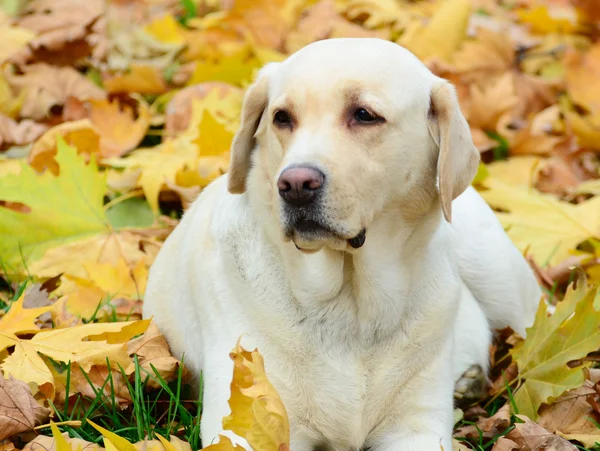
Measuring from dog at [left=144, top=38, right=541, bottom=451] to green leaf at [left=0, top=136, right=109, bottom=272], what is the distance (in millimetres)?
1010

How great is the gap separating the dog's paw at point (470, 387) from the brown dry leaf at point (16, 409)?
151 centimetres

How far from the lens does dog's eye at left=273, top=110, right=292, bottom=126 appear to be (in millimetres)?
2762

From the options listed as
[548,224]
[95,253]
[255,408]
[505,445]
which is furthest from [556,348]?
[95,253]

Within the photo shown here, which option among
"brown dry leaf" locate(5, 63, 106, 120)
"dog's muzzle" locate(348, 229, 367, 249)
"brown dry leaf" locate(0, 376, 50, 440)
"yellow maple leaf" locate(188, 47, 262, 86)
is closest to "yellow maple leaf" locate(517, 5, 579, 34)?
"yellow maple leaf" locate(188, 47, 262, 86)

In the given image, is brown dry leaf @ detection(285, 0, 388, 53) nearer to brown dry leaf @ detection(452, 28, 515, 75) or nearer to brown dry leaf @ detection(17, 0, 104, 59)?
brown dry leaf @ detection(452, 28, 515, 75)

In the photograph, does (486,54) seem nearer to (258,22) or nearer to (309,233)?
(258,22)

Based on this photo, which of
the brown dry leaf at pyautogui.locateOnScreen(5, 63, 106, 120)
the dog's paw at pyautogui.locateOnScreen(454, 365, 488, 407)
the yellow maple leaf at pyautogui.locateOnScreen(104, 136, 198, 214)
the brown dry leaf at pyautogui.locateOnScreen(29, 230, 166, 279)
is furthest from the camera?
the brown dry leaf at pyautogui.locateOnScreen(5, 63, 106, 120)

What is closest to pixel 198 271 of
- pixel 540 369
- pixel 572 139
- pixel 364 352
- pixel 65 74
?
pixel 364 352

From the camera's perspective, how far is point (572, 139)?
5949 mm

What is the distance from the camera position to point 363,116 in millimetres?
2691

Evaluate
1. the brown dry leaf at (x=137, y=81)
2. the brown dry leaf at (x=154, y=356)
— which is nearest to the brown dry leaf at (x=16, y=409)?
the brown dry leaf at (x=154, y=356)

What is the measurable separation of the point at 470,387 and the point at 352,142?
1.24 metres

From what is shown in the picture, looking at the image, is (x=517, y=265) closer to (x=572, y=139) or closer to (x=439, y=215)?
(x=439, y=215)

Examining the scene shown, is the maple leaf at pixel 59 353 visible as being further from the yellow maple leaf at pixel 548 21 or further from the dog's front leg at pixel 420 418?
the yellow maple leaf at pixel 548 21
